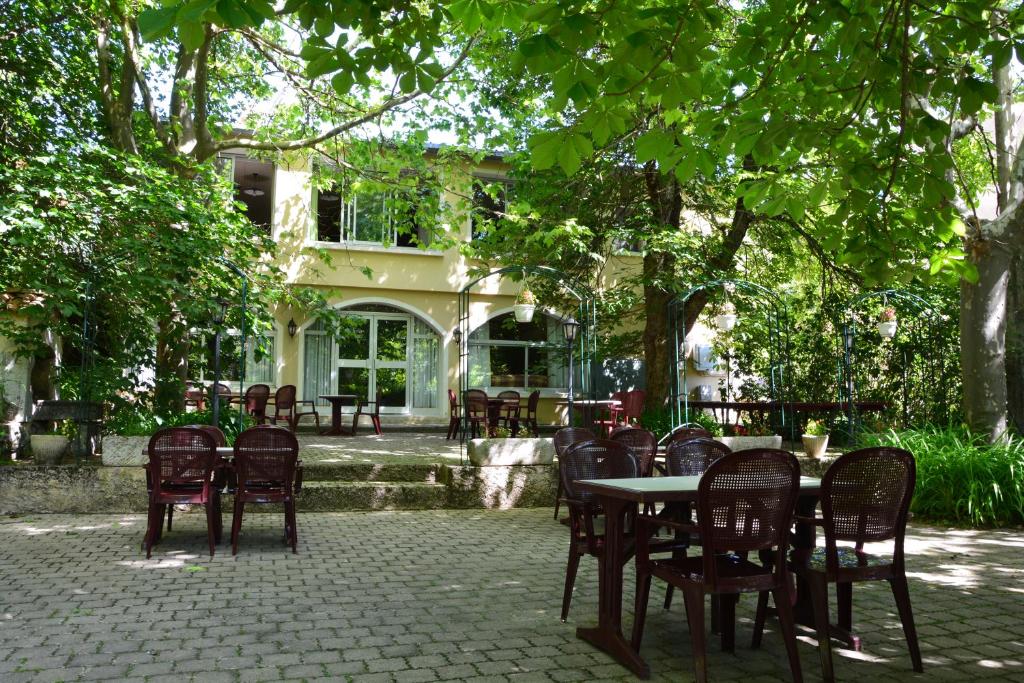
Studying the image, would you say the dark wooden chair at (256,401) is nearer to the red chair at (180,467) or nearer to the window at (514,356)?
the window at (514,356)

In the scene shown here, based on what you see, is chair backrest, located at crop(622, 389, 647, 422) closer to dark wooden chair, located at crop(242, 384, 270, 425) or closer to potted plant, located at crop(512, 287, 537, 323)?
potted plant, located at crop(512, 287, 537, 323)

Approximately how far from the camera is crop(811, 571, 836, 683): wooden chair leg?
3.63 m

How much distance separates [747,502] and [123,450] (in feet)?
23.1

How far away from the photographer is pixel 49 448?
338 inches

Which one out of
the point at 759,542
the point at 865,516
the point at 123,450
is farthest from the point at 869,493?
the point at 123,450

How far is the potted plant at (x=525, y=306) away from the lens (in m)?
13.6

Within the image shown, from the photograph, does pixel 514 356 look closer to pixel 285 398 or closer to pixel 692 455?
pixel 285 398

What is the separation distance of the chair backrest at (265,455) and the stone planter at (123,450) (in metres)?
2.42

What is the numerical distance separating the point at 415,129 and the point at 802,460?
7.68 metres

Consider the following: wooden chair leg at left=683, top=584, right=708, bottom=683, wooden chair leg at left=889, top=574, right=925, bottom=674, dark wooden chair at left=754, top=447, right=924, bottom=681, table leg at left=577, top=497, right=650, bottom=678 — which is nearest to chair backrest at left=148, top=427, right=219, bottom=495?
table leg at left=577, top=497, right=650, bottom=678

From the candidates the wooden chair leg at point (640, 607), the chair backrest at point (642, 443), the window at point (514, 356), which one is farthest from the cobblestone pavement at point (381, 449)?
the wooden chair leg at point (640, 607)

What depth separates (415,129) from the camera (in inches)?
511

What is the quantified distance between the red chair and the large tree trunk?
8.06 m

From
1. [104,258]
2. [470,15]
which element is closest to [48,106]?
[104,258]
